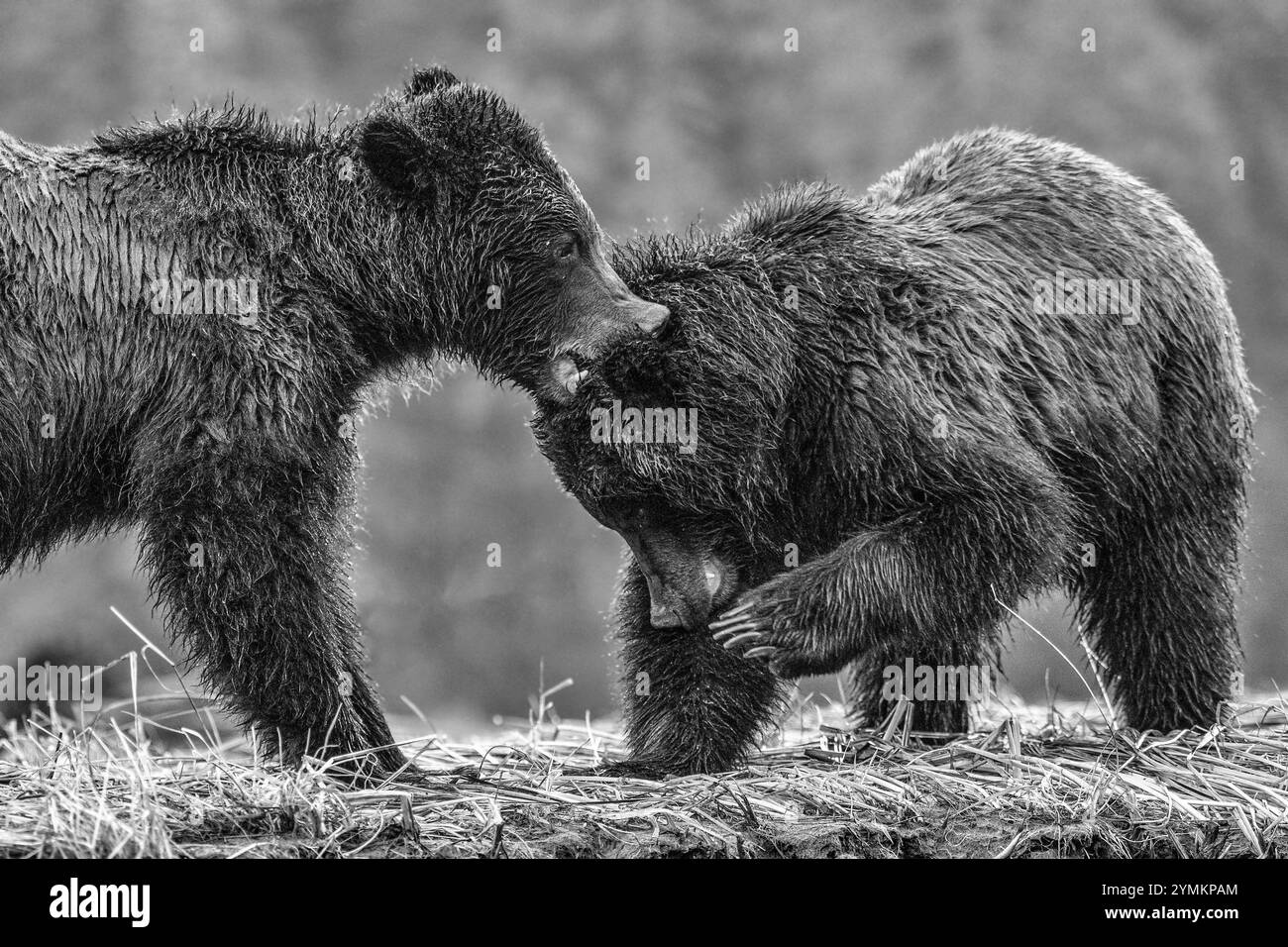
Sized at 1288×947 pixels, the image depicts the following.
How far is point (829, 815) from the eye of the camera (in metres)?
4.97

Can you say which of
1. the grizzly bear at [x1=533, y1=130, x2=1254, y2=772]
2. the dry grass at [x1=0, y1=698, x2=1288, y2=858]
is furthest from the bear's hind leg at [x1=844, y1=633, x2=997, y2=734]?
the dry grass at [x1=0, y1=698, x2=1288, y2=858]

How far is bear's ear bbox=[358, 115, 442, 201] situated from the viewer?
19.1 feet

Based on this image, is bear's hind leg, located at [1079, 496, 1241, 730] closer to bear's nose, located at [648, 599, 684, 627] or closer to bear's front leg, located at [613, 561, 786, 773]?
bear's front leg, located at [613, 561, 786, 773]

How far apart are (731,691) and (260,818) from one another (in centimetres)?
215

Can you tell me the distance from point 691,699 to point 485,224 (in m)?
2.07

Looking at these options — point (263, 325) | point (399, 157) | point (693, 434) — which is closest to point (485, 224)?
point (399, 157)

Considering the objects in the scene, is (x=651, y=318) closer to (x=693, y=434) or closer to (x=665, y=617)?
(x=693, y=434)

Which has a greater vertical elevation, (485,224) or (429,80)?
(429,80)

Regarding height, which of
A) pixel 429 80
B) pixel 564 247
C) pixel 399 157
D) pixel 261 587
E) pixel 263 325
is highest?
pixel 429 80

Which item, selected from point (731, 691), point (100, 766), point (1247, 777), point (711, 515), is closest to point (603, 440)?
point (711, 515)

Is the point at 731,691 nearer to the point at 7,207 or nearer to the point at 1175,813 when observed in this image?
the point at 1175,813

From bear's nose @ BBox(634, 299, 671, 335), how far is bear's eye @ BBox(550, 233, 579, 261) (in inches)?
17.2

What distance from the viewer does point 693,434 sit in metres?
5.61

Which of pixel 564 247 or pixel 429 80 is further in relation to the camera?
pixel 429 80
